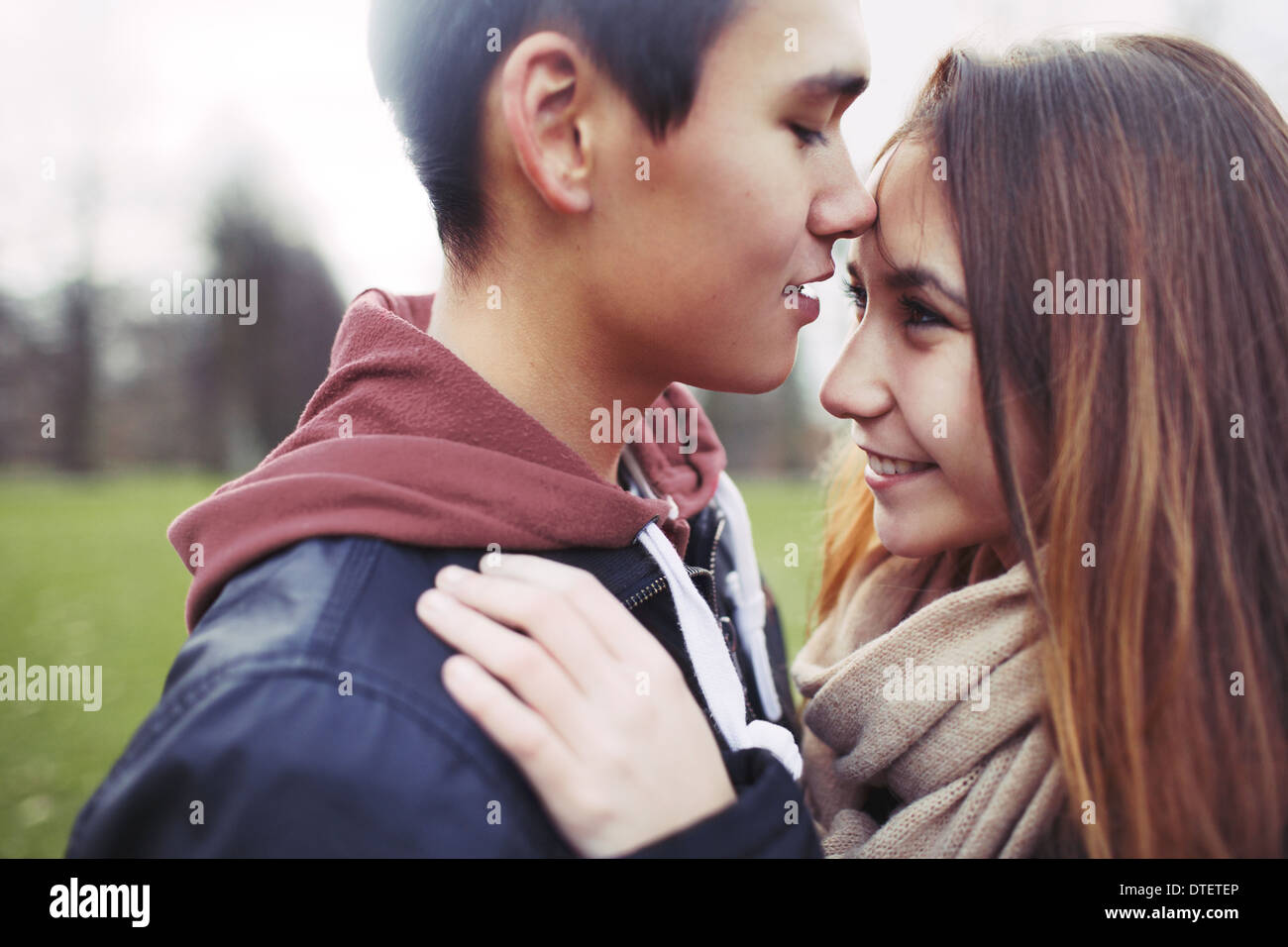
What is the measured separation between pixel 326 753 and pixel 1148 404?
1.74m

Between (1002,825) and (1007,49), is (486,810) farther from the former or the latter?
(1007,49)

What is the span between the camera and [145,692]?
23.5 feet

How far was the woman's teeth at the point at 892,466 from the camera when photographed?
2.33m

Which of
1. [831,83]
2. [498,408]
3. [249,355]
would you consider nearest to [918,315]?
[831,83]

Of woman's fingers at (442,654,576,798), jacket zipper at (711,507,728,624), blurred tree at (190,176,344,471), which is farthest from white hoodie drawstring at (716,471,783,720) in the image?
blurred tree at (190,176,344,471)

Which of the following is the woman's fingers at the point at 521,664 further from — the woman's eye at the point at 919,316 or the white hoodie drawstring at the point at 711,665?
the woman's eye at the point at 919,316

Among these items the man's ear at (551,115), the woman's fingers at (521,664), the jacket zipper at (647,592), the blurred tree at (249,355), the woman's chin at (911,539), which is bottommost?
the woman's fingers at (521,664)

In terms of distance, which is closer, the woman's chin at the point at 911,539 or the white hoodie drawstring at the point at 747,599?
the woman's chin at the point at 911,539

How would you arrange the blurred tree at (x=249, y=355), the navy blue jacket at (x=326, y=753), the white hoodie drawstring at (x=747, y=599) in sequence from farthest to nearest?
the blurred tree at (x=249, y=355), the white hoodie drawstring at (x=747, y=599), the navy blue jacket at (x=326, y=753)

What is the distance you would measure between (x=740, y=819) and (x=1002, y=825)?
0.79m

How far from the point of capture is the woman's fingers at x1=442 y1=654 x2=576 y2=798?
1353 mm

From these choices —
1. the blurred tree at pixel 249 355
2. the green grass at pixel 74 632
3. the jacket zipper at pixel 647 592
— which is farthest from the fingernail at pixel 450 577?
the blurred tree at pixel 249 355

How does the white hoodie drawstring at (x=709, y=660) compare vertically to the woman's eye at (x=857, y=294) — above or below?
below
